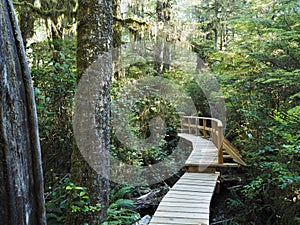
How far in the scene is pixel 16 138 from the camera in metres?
1.45

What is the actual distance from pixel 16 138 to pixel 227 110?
34.9ft

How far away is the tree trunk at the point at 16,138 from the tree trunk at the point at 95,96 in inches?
95.3

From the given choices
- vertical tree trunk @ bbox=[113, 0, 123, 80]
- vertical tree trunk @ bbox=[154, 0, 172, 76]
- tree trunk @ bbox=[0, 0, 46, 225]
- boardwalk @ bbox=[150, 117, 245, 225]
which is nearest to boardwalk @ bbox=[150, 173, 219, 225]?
boardwalk @ bbox=[150, 117, 245, 225]

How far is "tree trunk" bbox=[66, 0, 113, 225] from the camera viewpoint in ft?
13.2

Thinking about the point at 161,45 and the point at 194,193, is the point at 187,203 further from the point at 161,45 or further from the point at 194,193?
the point at 161,45

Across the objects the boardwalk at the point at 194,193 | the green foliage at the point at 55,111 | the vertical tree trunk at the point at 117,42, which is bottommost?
the boardwalk at the point at 194,193

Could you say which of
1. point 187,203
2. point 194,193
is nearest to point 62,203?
point 187,203

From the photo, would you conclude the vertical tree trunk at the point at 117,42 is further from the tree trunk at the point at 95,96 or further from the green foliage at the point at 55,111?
the tree trunk at the point at 95,96

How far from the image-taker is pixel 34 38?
23.2ft

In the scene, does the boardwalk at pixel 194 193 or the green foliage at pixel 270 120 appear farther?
the green foliage at pixel 270 120

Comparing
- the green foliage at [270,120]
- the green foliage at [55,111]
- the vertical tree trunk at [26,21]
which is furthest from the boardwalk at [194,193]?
the vertical tree trunk at [26,21]

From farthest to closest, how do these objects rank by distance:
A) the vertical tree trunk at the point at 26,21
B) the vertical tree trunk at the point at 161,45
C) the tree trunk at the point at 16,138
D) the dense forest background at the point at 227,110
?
1. the vertical tree trunk at the point at 161,45
2. the vertical tree trunk at the point at 26,21
3. the dense forest background at the point at 227,110
4. the tree trunk at the point at 16,138

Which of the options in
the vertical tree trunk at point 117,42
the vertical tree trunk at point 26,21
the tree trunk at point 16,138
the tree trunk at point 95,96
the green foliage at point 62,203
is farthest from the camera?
the vertical tree trunk at point 117,42

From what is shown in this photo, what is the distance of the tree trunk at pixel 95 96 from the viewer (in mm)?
4016
